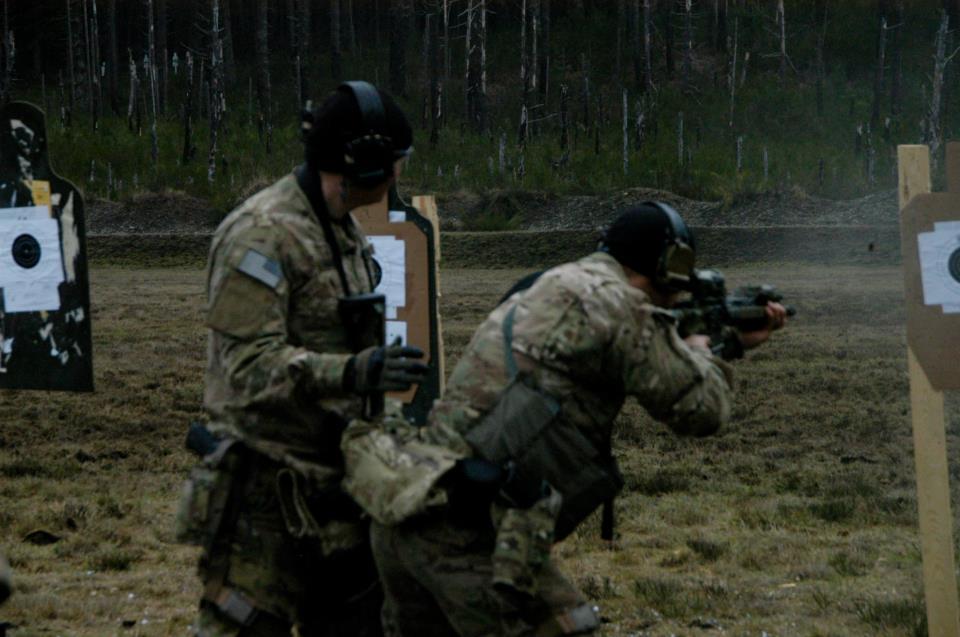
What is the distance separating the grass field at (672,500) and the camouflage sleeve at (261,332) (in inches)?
109

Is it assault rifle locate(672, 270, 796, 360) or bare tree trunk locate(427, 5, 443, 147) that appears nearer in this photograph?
assault rifle locate(672, 270, 796, 360)

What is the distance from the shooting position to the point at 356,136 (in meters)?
3.65

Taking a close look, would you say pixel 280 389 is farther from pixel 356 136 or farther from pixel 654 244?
pixel 654 244

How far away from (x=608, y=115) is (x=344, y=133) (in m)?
23.0

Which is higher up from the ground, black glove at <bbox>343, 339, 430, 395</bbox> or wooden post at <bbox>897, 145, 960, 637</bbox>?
black glove at <bbox>343, 339, 430, 395</bbox>

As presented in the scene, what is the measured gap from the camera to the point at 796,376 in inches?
467

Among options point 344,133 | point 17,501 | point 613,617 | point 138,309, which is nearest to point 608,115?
point 138,309

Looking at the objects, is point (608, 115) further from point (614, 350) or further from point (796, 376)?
point (614, 350)

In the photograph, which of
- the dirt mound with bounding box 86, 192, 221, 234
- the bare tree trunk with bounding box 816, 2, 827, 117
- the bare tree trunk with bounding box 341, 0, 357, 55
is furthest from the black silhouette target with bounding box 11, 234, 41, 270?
the bare tree trunk with bounding box 341, 0, 357, 55

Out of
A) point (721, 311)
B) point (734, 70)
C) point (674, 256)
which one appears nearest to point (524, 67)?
point (734, 70)

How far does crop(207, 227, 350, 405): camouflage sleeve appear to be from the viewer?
11.5 feet

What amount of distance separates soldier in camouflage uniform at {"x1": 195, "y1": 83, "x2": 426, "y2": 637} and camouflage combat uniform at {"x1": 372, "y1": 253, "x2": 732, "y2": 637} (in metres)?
0.20

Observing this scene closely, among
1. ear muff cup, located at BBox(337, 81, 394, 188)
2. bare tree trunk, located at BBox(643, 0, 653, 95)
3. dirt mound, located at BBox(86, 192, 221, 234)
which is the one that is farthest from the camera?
bare tree trunk, located at BBox(643, 0, 653, 95)

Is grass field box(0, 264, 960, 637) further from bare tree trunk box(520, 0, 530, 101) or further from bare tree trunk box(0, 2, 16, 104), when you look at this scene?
bare tree trunk box(0, 2, 16, 104)
